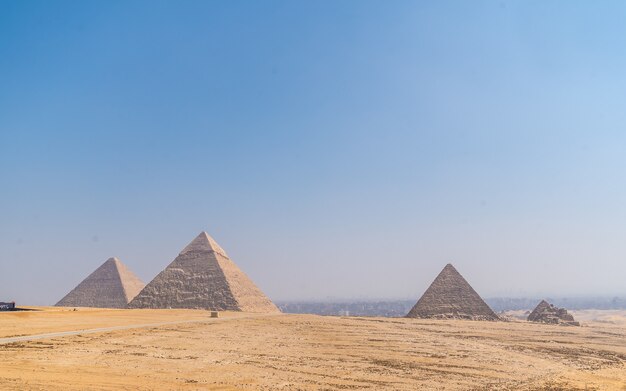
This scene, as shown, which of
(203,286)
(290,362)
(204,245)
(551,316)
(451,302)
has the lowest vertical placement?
(551,316)

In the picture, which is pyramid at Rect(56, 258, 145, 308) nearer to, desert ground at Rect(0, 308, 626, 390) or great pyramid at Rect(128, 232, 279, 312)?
great pyramid at Rect(128, 232, 279, 312)

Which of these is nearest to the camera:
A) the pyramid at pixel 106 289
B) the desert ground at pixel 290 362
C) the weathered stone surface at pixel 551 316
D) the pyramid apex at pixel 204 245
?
the desert ground at pixel 290 362

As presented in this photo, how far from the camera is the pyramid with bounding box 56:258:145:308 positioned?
7962 centimetres

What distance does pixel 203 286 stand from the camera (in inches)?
2675

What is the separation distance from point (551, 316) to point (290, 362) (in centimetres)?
4936

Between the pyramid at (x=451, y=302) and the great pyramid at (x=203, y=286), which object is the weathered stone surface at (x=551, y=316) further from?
the great pyramid at (x=203, y=286)

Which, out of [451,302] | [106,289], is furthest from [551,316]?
[106,289]

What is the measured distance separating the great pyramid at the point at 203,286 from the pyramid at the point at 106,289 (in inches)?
503

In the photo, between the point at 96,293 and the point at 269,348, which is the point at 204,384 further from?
the point at 96,293

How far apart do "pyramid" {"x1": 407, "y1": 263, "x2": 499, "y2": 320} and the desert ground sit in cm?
2809

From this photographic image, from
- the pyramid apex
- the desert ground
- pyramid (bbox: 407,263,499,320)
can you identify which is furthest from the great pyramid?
the desert ground

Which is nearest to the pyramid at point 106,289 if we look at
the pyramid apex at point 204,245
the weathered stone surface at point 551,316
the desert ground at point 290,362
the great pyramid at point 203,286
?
the great pyramid at point 203,286

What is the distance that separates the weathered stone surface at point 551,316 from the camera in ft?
175

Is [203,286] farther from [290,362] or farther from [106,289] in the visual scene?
[290,362]
